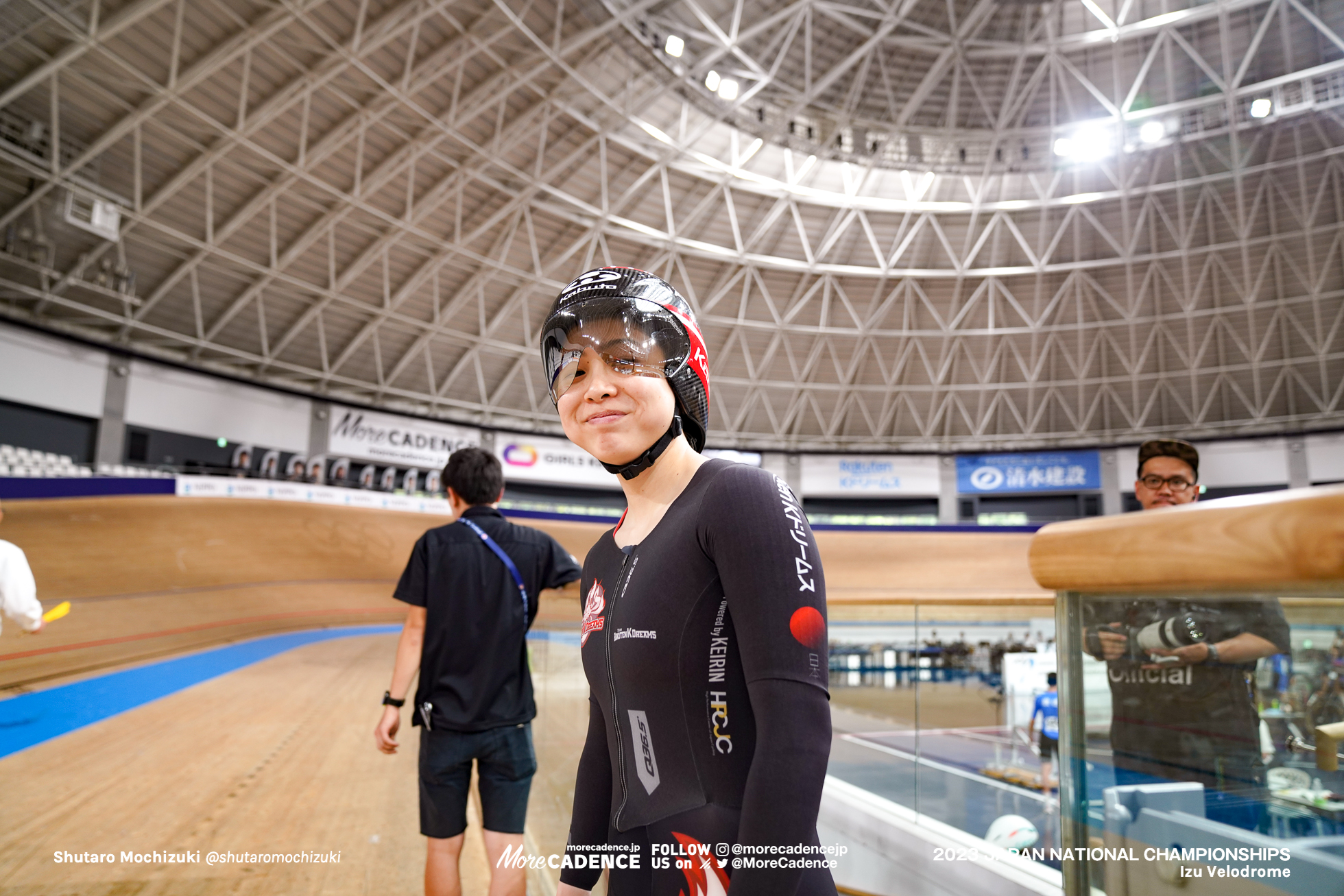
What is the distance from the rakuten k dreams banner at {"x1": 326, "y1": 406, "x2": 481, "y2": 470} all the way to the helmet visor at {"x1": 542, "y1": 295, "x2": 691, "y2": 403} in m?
22.8

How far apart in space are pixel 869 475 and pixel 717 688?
30.5 meters

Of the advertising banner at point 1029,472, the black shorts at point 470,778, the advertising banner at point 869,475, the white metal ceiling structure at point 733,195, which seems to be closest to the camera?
the black shorts at point 470,778

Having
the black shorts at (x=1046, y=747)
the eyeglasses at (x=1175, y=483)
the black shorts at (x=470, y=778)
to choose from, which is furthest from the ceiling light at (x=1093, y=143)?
the black shorts at (x=470, y=778)

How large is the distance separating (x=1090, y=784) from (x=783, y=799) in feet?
1.64

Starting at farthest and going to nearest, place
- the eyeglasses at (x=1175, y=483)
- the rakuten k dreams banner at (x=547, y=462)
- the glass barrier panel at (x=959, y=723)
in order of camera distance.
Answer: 1. the rakuten k dreams banner at (x=547, y=462)
2. the glass barrier panel at (x=959, y=723)
3. the eyeglasses at (x=1175, y=483)

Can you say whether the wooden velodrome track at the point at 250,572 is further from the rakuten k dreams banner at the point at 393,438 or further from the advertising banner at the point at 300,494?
the rakuten k dreams banner at the point at 393,438

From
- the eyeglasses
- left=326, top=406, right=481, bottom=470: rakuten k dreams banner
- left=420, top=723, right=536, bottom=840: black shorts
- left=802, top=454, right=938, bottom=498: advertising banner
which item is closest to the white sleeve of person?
left=420, top=723, right=536, bottom=840: black shorts

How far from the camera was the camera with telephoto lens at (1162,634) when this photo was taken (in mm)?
872

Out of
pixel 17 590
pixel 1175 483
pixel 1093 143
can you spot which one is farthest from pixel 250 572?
pixel 1093 143

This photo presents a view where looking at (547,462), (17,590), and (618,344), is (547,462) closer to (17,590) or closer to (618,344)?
(17,590)

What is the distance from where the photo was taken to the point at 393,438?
24.8 meters

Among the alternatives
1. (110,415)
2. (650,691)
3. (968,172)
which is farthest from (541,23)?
(650,691)

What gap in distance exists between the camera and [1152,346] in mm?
26516

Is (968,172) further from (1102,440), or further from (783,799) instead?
(783,799)
